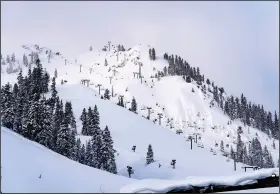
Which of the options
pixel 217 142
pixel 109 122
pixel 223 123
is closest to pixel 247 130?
pixel 223 123

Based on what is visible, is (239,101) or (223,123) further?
(239,101)

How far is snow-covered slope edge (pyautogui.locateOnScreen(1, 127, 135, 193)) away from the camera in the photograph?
8.52m

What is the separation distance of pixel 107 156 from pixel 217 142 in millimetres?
102214

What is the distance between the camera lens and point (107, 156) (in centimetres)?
4803

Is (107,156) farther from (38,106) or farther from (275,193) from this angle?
(275,193)

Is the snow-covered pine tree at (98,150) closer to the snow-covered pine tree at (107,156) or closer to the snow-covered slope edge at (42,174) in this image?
the snow-covered pine tree at (107,156)

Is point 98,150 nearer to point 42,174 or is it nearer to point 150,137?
point 42,174

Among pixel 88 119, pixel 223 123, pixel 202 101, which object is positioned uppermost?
pixel 202 101

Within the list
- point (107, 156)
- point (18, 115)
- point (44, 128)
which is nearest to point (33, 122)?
point (44, 128)

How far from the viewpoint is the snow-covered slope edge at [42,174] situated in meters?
8.52

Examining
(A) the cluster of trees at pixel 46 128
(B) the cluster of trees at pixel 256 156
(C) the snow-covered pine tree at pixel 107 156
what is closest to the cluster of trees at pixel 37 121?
(A) the cluster of trees at pixel 46 128

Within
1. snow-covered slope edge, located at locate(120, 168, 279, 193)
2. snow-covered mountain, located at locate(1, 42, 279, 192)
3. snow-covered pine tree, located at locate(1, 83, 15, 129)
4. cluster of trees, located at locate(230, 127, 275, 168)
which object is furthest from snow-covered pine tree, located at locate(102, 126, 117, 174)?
cluster of trees, located at locate(230, 127, 275, 168)

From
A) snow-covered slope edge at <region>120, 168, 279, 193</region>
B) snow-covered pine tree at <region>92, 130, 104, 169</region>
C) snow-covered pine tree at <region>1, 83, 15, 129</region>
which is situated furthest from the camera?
snow-covered pine tree at <region>92, 130, 104, 169</region>

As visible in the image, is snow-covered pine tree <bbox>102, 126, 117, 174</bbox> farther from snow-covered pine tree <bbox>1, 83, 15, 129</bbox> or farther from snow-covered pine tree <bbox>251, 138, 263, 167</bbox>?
snow-covered pine tree <bbox>251, 138, 263, 167</bbox>
